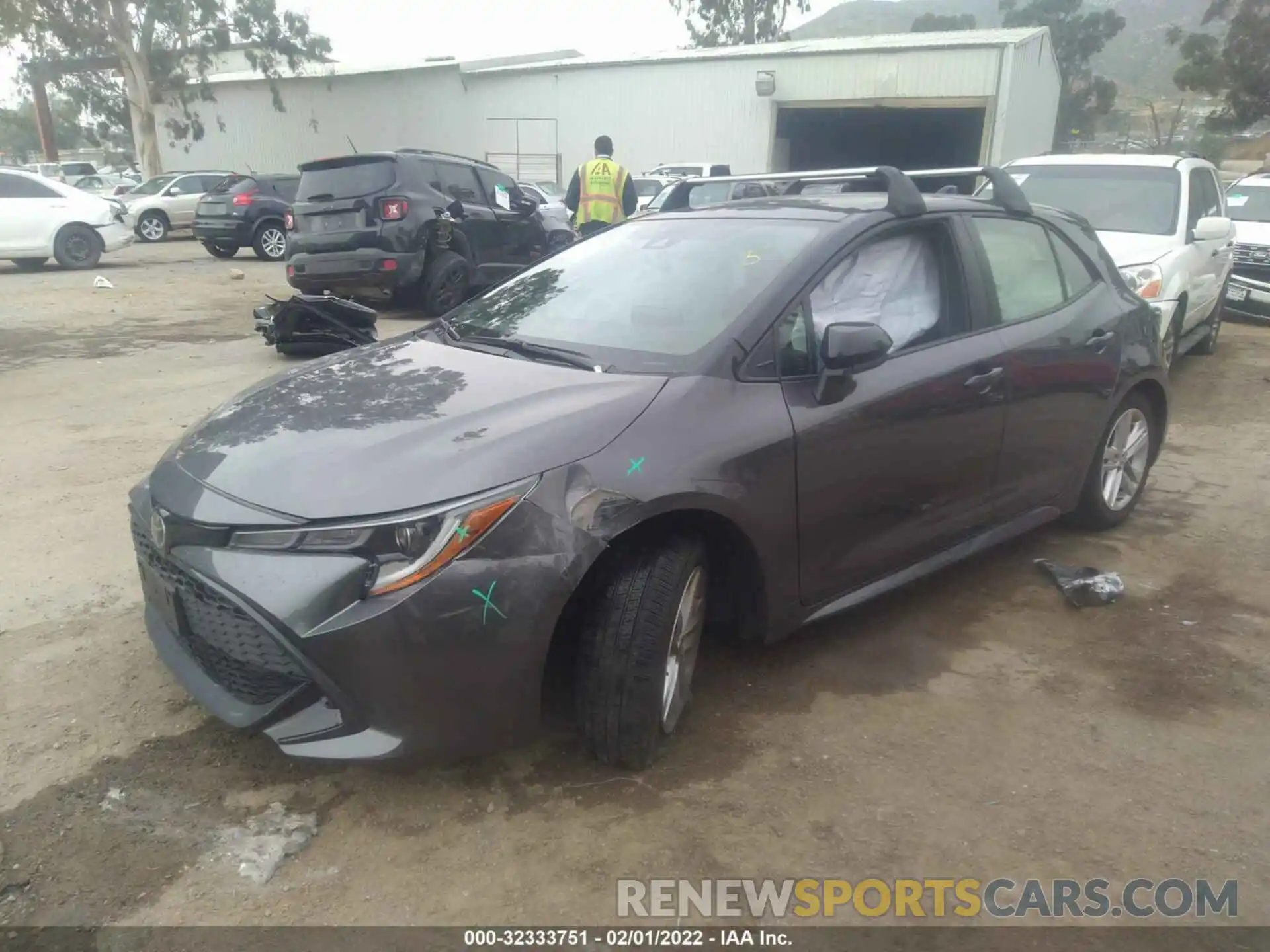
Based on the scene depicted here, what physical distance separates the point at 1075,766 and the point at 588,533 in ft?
5.35

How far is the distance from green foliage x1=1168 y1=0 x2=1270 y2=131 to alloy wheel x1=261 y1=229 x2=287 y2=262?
27.0m

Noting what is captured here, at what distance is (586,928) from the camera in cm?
220

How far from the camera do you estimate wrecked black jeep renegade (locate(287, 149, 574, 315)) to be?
982 cm

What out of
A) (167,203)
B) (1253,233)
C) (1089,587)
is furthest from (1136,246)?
(167,203)

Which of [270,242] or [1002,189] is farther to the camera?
[270,242]

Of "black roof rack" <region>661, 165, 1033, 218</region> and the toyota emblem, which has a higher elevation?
"black roof rack" <region>661, 165, 1033, 218</region>

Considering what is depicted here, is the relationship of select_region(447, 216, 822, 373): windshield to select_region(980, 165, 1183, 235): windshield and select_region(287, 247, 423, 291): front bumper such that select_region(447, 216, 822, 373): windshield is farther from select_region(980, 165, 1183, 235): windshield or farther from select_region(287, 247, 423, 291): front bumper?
select_region(287, 247, 423, 291): front bumper

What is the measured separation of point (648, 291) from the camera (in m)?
3.34

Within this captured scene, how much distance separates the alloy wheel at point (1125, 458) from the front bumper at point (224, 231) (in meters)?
17.0

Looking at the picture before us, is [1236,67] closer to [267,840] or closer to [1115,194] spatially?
[1115,194]

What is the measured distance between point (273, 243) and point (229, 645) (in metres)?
17.7

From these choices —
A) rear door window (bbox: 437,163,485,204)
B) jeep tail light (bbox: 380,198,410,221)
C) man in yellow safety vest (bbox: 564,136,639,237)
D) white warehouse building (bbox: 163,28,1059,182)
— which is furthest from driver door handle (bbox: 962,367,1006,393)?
white warehouse building (bbox: 163,28,1059,182)

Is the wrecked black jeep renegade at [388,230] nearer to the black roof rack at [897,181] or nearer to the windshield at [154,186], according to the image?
the black roof rack at [897,181]

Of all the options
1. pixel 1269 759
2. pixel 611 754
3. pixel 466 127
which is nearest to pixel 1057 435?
pixel 1269 759
